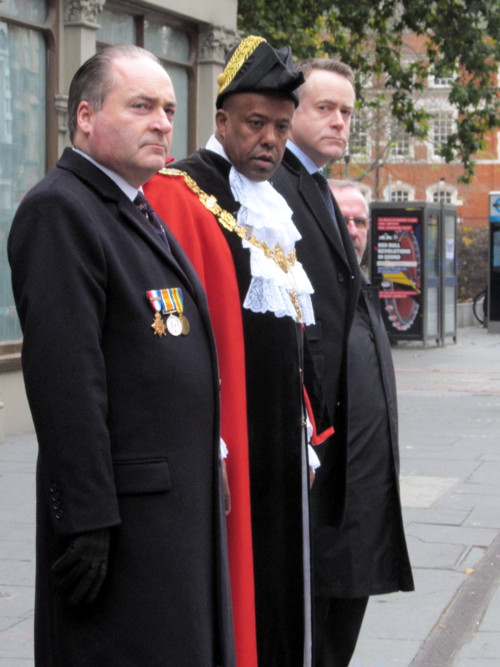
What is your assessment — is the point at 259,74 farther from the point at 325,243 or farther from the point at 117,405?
the point at 117,405

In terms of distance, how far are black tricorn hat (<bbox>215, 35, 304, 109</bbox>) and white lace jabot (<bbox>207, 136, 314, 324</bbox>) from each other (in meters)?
0.20

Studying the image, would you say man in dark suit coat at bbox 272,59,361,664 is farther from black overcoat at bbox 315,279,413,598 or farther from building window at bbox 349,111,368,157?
building window at bbox 349,111,368,157

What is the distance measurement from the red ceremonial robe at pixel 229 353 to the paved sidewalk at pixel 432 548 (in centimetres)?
166

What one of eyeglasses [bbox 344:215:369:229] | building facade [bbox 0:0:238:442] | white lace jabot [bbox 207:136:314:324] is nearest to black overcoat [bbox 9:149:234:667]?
white lace jabot [bbox 207:136:314:324]

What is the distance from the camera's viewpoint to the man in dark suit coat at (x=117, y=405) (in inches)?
99.4

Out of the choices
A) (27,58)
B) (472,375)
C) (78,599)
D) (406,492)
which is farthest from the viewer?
(472,375)

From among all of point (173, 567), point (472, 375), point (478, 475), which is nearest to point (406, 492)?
point (478, 475)

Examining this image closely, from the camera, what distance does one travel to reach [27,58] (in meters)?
10.7

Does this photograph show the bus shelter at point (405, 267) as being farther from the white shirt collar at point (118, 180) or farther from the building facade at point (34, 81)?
the white shirt collar at point (118, 180)

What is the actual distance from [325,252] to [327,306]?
0.53 feet

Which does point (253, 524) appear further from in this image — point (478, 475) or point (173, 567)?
point (478, 475)

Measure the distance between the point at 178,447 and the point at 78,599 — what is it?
0.37 metres

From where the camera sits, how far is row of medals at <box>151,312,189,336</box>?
8.73 feet

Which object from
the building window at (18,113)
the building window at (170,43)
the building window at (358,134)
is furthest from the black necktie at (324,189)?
the building window at (358,134)
